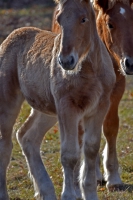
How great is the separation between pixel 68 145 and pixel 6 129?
1084 mm

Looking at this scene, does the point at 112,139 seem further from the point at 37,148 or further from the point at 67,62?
the point at 67,62

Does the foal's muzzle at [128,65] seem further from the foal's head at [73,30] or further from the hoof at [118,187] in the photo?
the hoof at [118,187]

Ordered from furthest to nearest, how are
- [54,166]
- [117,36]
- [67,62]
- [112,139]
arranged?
1. [54,166]
2. [112,139]
3. [117,36]
4. [67,62]

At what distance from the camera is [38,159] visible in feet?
24.8

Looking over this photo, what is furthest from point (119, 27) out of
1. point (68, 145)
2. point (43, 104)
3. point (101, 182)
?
point (101, 182)

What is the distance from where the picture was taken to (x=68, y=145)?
21.4ft

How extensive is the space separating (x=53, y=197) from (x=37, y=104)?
106cm

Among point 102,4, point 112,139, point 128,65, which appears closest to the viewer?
point 128,65

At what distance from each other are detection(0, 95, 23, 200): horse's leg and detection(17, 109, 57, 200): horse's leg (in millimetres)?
310

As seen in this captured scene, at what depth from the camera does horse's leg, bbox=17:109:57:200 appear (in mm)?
7254

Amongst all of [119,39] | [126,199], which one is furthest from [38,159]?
[119,39]

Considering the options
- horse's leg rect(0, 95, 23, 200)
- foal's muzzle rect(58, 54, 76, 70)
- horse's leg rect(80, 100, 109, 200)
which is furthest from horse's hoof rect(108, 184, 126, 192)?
foal's muzzle rect(58, 54, 76, 70)

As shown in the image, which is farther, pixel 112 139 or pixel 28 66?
pixel 112 139

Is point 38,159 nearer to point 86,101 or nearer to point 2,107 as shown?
point 2,107
